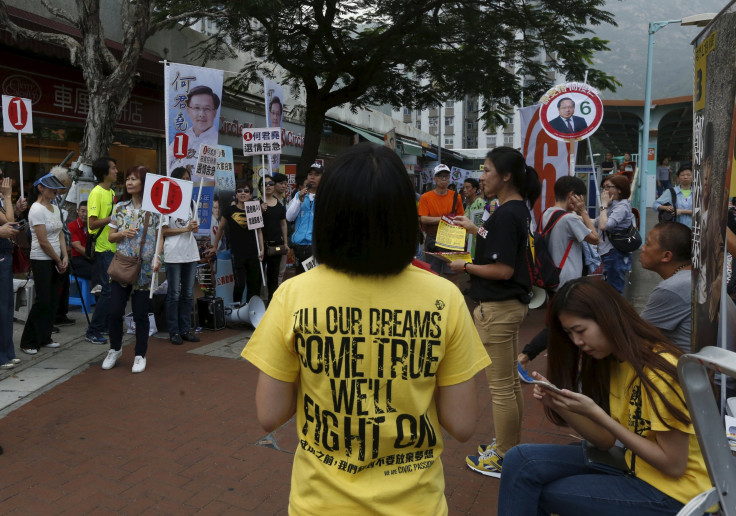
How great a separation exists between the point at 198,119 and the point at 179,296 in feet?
9.35

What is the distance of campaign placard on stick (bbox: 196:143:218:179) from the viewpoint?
722cm

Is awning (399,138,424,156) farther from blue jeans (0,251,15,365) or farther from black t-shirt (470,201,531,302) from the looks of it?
black t-shirt (470,201,531,302)

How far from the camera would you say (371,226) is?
1.49 meters

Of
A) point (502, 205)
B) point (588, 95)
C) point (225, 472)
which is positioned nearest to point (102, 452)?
point (225, 472)

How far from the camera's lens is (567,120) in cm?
728

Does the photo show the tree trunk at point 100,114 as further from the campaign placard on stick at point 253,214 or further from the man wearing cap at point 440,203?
the man wearing cap at point 440,203

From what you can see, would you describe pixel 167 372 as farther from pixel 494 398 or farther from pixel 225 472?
pixel 494 398

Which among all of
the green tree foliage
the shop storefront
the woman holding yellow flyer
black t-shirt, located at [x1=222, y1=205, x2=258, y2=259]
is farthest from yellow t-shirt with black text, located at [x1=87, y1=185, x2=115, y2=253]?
the green tree foliage

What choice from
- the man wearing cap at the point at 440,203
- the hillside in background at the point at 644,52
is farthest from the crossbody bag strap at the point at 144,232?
the hillside in background at the point at 644,52

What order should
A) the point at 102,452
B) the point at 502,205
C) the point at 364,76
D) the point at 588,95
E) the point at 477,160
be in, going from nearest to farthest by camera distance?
the point at 502,205
the point at 102,452
the point at 588,95
the point at 364,76
the point at 477,160

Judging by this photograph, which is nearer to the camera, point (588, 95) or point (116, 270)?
point (116, 270)

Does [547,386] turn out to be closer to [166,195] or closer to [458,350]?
[458,350]

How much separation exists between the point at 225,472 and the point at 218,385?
1.73m

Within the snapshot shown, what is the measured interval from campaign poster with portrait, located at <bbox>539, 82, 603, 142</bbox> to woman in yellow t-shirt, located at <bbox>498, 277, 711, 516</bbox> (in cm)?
530
